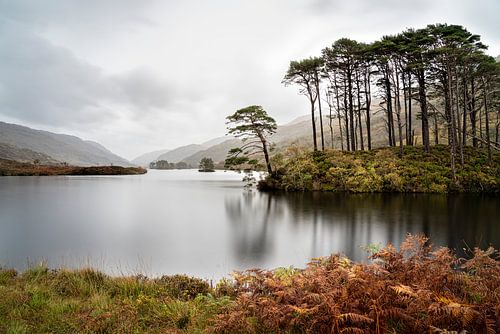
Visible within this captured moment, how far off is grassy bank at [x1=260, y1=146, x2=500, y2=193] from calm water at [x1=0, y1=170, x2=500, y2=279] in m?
5.31

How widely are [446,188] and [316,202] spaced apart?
12040 mm

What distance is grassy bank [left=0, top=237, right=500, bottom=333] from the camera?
3172 mm

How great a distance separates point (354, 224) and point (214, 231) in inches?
251

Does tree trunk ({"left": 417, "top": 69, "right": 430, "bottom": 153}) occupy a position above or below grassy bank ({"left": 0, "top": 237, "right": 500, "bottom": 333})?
above

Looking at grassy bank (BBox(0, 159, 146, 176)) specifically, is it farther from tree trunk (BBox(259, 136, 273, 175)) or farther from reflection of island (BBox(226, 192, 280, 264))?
reflection of island (BBox(226, 192, 280, 264))

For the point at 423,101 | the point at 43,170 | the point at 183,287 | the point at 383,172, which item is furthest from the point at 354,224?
the point at 43,170

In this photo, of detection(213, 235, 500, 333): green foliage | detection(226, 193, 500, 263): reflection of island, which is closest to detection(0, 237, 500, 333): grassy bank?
detection(213, 235, 500, 333): green foliage

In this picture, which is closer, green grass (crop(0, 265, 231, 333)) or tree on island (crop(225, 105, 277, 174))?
green grass (crop(0, 265, 231, 333))

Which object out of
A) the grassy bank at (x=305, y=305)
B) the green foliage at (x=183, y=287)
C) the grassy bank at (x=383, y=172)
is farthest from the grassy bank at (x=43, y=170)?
the green foliage at (x=183, y=287)

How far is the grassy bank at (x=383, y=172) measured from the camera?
23.4 meters

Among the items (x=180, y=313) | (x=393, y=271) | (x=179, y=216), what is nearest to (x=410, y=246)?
(x=393, y=271)

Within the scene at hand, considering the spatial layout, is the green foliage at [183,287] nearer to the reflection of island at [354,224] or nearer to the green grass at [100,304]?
the green grass at [100,304]

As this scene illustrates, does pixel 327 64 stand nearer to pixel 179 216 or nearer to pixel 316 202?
pixel 316 202

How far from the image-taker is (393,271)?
4328mm
